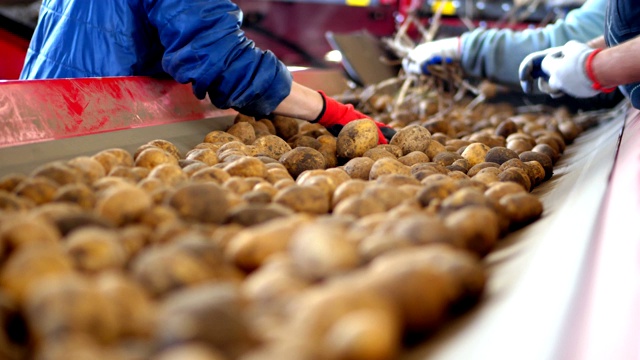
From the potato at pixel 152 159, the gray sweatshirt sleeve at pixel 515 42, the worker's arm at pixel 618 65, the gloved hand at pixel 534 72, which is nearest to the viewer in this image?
the potato at pixel 152 159

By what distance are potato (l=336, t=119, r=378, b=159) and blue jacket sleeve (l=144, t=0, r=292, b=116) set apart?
0.35 metres

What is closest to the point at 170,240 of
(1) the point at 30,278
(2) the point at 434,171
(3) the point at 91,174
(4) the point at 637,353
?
(1) the point at 30,278

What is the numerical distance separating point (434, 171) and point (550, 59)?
129 cm

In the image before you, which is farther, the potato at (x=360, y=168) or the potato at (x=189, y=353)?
the potato at (x=360, y=168)

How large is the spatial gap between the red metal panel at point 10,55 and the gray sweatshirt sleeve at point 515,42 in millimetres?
2865

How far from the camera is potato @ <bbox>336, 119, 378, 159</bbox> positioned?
2.28 metres

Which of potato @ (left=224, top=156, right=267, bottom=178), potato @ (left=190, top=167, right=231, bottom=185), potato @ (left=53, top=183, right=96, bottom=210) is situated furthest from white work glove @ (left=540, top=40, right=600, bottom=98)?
potato @ (left=53, top=183, right=96, bottom=210)

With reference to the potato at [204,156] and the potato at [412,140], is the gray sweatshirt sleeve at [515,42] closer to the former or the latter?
the potato at [412,140]

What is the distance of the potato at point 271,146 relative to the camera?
226 centimetres

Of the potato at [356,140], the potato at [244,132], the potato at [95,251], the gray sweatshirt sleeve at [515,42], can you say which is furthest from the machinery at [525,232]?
the gray sweatshirt sleeve at [515,42]

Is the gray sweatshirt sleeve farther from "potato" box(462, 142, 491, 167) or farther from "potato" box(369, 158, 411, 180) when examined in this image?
"potato" box(369, 158, 411, 180)

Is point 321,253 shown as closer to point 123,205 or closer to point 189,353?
point 189,353

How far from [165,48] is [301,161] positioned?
0.78 metres

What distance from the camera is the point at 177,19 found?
7.18 ft
